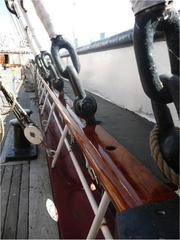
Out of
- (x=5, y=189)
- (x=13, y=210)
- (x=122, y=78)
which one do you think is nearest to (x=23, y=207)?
(x=13, y=210)

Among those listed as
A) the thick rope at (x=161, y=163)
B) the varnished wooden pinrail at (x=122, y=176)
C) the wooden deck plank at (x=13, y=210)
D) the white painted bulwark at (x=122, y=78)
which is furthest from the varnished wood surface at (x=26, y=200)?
the thick rope at (x=161, y=163)

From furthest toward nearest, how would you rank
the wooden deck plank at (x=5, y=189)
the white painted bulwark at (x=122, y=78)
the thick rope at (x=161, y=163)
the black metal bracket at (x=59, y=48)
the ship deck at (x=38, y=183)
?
the wooden deck plank at (x=5, y=189) → the white painted bulwark at (x=122, y=78) → the black metal bracket at (x=59, y=48) → the ship deck at (x=38, y=183) → the thick rope at (x=161, y=163)

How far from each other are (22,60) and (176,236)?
41.2m

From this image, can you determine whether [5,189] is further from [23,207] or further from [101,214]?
[101,214]

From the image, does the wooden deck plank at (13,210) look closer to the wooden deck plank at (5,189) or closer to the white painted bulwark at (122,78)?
the wooden deck plank at (5,189)

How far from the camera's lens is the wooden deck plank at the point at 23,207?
1847 mm

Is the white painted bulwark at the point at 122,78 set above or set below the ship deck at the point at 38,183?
above

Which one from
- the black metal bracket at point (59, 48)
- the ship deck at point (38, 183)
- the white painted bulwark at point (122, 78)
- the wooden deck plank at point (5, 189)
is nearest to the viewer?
the ship deck at point (38, 183)

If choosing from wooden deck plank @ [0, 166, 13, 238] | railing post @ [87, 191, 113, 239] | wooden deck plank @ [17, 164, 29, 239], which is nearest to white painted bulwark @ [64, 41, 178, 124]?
railing post @ [87, 191, 113, 239]

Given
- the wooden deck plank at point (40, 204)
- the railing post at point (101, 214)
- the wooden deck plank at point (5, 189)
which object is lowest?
the wooden deck plank at point (40, 204)

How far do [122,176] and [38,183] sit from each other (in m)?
1.73

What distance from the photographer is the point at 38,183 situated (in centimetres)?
256

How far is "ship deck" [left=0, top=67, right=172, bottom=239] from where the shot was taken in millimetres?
1541

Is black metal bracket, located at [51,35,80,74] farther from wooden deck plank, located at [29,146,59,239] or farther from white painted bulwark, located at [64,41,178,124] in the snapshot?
wooden deck plank, located at [29,146,59,239]
